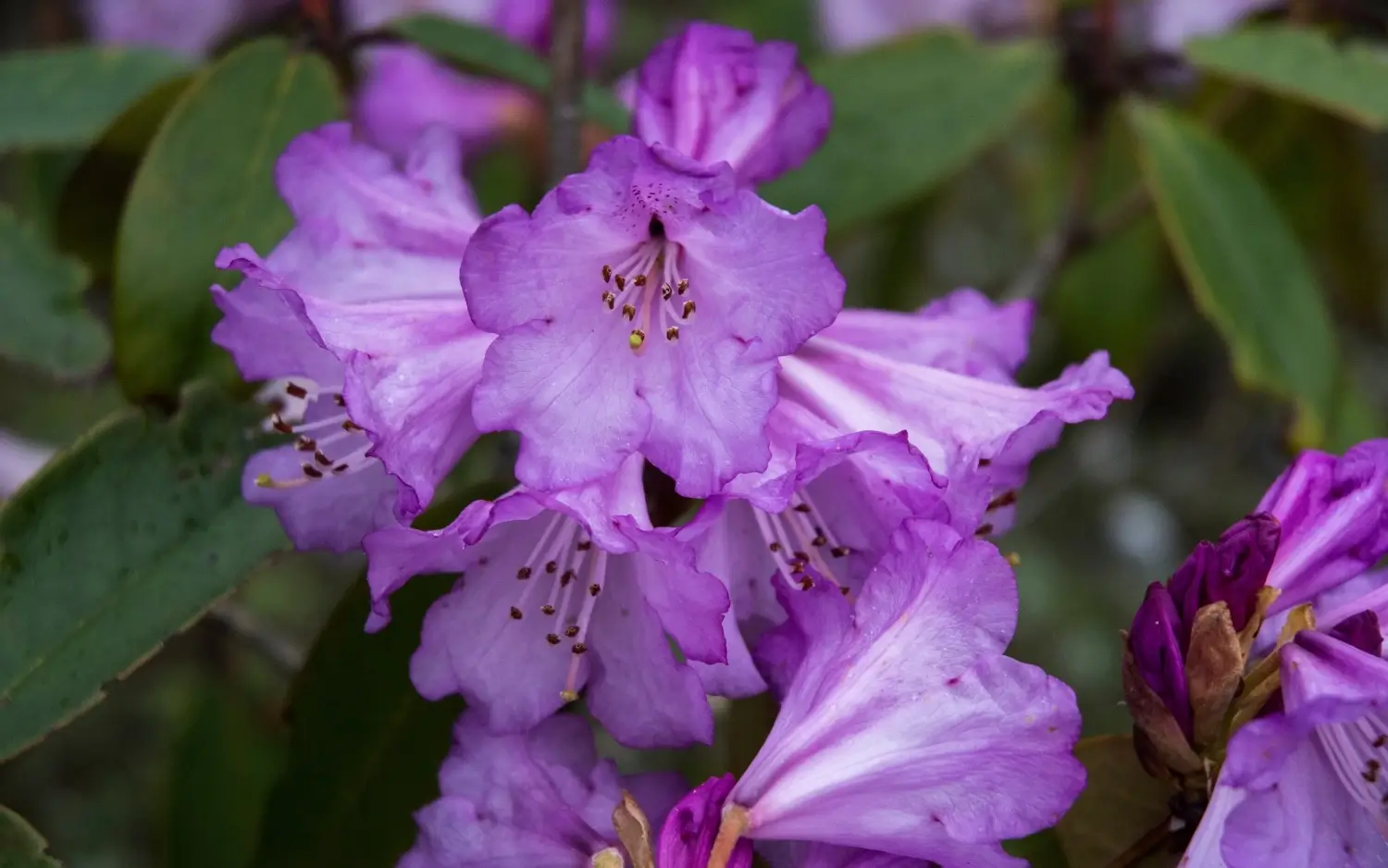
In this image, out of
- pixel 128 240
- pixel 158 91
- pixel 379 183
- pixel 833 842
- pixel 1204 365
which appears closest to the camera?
pixel 833 842


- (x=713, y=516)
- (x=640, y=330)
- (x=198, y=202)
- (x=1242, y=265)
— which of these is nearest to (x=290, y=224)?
(x=198, y=202)

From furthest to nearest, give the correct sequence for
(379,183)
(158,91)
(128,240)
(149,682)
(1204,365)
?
(1204,365) < (149,682) < (158,91) < (128,240) < (379,183)

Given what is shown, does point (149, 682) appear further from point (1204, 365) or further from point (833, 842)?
point (1204, 365)

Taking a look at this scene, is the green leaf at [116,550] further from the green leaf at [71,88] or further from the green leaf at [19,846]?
the green leaf at [71,88]

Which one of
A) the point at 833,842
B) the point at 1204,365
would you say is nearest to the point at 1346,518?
the point at 833,842

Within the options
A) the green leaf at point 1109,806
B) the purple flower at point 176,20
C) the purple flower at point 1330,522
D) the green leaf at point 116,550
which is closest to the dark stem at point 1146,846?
the green leaf at point 1109,806

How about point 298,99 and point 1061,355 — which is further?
point 1061,355
